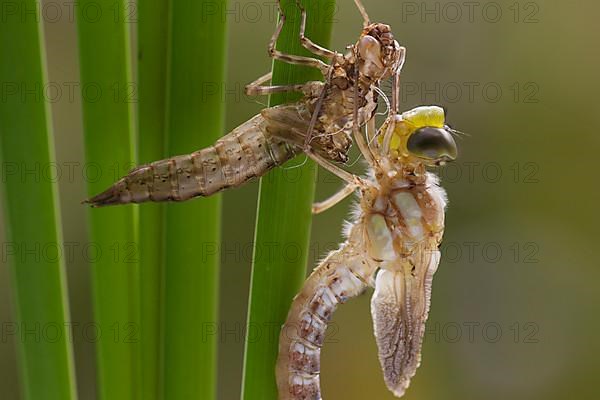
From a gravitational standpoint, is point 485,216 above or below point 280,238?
below

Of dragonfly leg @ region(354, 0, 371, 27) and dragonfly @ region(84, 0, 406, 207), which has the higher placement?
dragonfly leg @ region(354, 0, 371, 27)

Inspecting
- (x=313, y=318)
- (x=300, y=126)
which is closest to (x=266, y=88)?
(x=300, y=126)

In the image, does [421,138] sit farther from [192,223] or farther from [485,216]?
[485,216]

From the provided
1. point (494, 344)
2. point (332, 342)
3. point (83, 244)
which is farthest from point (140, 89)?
point (494, 344)

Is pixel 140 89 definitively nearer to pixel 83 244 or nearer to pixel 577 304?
pixel 83 244

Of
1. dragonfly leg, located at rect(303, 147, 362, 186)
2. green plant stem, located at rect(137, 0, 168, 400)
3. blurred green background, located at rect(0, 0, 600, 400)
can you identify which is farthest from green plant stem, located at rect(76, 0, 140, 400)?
blurred green background, located at rect(0, 0, 600, 400)

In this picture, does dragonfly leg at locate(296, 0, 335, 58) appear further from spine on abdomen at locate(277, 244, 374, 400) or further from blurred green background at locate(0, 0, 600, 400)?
blurred green background at locate(0, 0, 600, 400)

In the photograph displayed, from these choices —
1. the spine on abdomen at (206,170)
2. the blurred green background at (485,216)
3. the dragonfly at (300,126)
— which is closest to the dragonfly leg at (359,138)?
the dragonfly at (300,126)
